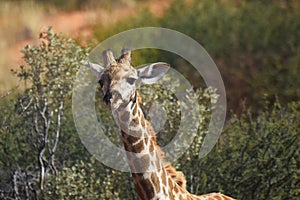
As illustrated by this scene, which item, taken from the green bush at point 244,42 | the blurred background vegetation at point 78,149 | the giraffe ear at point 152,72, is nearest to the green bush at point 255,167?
the blurred background vegetation at point 78,149

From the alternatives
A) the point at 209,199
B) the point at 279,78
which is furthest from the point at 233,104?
the point at 209,199

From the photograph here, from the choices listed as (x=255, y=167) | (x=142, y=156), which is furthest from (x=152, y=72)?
(x=255, y=167)

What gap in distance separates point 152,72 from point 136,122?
0.31m

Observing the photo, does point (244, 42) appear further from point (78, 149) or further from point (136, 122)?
point (136, 122)

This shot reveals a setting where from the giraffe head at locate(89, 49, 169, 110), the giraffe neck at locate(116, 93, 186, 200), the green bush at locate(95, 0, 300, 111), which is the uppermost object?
the green bush at locate(95, 0, 300, 111)

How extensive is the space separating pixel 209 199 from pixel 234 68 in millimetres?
7328

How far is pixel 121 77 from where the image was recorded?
538 cm

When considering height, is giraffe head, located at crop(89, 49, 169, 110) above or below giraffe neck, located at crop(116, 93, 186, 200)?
above

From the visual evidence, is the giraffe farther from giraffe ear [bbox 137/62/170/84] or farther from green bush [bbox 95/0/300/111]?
green bush [bbox 95/0/300/111]

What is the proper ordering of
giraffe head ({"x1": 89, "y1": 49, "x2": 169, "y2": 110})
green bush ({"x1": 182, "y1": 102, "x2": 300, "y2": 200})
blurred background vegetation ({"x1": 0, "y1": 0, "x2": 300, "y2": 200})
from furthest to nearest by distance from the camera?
1. green bush ({"x1": 182, "y1": 102, "x2": 300, "y2": 200})
2. blurred background vegetation ({"x1": 0, "y1": 0, "x2": 300, "y2": 200})
3. giraffe head ({"x1": 89, "y1": 49, "x2": 169, "y2": 110})

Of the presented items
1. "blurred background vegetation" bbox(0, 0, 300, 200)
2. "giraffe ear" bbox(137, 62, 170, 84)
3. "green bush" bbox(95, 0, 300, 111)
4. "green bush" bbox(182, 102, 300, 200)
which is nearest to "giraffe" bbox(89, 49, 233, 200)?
"giraffe ear" bbox(137, 62, 170, 84)

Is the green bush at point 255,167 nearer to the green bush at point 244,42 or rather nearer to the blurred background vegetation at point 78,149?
the blurred background vegetation at point 78,149

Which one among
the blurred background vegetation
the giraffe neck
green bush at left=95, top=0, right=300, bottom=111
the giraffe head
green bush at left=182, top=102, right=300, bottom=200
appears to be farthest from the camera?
green bush at left=95, top=0, right=300, bottom=111

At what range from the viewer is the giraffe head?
17.4 ft
